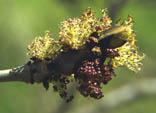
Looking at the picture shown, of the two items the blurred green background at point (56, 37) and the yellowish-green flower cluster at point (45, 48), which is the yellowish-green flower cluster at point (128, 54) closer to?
the yellowish-green flower cluster at point (45, 48)

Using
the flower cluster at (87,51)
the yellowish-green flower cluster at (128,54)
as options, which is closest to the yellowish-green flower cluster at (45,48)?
the flower cluster at (87,51)

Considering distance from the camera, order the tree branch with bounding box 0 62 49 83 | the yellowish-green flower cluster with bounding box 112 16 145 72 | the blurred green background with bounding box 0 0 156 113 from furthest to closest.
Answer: the blurred green background with bounding box 0 0 156 113 < the yellowish-green flower cluster with bounding box 112 16 145 72 < the tree branch with bounding box 0 62 49 83

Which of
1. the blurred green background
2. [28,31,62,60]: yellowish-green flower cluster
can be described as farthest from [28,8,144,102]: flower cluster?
the blurred green background

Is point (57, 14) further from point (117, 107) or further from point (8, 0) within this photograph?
point (117, 107)

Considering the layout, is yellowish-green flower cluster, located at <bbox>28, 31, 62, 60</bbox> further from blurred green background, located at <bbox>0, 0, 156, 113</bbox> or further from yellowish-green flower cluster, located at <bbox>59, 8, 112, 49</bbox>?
blurred green background, located at <bbox>0, 0, 156, 113</bbox>

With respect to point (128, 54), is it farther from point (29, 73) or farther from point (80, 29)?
point (29, 73)

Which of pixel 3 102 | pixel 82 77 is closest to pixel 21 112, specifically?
pixel 3 102

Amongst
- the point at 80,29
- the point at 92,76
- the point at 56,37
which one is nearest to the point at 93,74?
the point at 92,76
